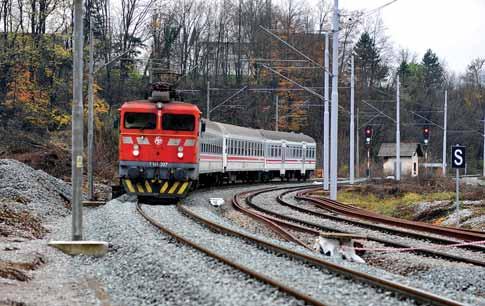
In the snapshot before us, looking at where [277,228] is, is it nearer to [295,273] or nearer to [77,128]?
[77,128]

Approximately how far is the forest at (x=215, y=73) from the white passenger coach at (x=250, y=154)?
2.55 m

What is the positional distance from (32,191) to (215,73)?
51385mm

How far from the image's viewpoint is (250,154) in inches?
1709

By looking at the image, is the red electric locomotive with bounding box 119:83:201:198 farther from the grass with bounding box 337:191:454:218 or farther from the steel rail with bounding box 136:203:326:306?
the steel rail with bounding box 136:203:326:306

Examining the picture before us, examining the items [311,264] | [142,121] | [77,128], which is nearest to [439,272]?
[311,264]

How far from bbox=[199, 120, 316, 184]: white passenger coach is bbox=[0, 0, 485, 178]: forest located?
2.55m

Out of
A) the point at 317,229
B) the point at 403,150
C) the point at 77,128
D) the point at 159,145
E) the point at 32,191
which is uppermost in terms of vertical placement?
the point at 77,128

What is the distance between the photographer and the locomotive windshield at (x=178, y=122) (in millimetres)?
25594

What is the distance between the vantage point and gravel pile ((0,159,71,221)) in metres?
22.8

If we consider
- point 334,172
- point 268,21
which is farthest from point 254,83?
point 334,172

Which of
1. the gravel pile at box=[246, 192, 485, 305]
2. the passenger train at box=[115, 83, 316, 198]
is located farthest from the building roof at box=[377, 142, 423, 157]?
the gravel pile at box=[246, 192, 485, 305]

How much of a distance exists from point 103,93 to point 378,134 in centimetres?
2750

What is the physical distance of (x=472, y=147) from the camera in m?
83.4

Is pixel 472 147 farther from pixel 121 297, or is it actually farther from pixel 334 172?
pixel 121 297
